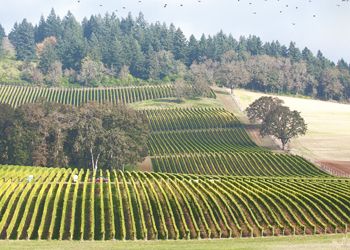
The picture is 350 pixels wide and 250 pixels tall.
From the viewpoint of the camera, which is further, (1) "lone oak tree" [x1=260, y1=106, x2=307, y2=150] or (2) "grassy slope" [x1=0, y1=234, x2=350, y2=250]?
(1) "lone oak tree" [x1=260, y1=106, x2=307, y2=150]

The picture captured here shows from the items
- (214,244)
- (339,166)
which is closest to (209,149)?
(339,166)

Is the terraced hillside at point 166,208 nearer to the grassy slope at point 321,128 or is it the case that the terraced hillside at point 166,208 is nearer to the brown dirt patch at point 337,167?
the brown dirt patch at point 337,167

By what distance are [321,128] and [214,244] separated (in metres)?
106

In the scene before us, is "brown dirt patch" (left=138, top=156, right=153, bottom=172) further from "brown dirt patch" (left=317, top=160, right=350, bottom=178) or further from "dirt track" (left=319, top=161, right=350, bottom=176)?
"dirt track" (left=319, top=161, right=350, bottom=176)

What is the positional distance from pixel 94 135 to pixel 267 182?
39342 millimetres

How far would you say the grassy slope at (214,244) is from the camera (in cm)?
4772

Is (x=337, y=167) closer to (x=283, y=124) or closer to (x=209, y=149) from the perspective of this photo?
(x=283, y=124)

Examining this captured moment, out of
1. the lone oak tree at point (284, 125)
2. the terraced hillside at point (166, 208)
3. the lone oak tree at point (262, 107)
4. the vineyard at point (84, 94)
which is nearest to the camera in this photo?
the terraced hillside at point (166, 208)

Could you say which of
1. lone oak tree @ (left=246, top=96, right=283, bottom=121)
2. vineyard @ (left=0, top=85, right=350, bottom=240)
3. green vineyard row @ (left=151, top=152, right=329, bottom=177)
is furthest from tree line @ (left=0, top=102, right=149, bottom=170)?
lone oak tree @ (left=246, top=96, right=283, bottom=121)

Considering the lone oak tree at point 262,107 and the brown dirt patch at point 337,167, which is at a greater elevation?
the lone oak tree at point 262,107

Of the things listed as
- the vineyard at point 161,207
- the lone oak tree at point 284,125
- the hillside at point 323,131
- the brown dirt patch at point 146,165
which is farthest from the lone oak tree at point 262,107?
the vineyard at point 161,207

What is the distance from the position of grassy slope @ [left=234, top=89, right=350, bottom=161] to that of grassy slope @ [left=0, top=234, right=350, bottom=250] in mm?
69839

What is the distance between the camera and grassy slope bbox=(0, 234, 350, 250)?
157ft

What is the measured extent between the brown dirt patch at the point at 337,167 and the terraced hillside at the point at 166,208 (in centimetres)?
2908
